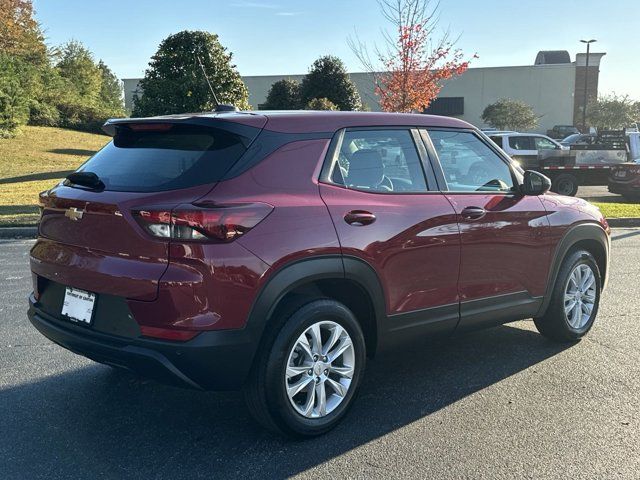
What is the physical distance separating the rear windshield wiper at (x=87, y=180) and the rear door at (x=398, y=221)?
1.21 metres

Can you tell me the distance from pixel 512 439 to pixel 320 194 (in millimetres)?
1694

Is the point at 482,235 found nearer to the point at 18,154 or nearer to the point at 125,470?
the point at 125,470

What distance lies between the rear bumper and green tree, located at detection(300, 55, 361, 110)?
22.9 metres

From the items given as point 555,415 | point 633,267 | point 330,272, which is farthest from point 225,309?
point 633,267

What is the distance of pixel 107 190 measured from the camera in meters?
3.24

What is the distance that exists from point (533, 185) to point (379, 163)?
1359 mm

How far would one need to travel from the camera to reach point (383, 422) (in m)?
3.57

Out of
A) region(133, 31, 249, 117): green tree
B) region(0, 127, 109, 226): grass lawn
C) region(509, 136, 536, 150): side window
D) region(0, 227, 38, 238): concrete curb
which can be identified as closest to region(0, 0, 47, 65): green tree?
region(0, 127, 109, 226): grass lawn

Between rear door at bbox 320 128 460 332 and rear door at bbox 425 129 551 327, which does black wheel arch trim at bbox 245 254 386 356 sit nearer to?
rear door at bbox 320 128 460 332

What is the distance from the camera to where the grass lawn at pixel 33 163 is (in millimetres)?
13055

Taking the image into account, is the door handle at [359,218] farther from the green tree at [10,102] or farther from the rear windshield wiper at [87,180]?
the green tree at [10,102]

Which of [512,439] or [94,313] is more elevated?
[94,313]

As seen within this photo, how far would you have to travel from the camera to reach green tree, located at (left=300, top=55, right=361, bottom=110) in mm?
25438

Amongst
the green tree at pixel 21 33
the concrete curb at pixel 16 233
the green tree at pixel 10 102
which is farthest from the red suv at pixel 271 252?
the green tree at pixel 21 33
